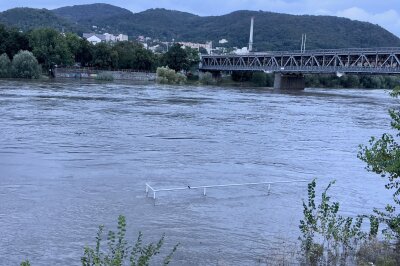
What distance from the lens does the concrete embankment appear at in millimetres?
112875

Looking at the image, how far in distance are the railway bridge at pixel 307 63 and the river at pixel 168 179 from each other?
167 ft

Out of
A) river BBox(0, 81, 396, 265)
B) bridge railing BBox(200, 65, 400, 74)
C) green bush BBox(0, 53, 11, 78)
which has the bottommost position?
river BBox(0, 81, 396, 265)

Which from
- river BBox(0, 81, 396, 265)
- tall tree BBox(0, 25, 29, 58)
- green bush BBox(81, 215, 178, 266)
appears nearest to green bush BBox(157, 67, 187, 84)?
tall tree BBox(0, 25, 29, 58)

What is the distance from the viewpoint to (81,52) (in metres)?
122

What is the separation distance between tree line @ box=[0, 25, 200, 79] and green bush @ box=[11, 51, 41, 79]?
220 centimetres

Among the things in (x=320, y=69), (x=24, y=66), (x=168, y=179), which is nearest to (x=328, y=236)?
(x=168, y=179)

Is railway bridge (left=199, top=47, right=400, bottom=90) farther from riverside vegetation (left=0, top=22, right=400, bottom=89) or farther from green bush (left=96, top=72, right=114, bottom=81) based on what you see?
green bush (left=96, top=72, right=114, bottom=81)

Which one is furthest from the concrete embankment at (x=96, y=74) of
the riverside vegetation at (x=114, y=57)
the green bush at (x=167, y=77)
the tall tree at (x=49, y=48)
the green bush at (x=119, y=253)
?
the green bush at (x=119, y=253)

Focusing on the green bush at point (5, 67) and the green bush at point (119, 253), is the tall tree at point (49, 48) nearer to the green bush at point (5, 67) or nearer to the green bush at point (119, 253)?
the green bush at point (5, 67)

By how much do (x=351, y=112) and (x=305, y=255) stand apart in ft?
162

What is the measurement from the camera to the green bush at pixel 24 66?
9062 centimetres

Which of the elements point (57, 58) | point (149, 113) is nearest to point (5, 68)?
point (57, 58)

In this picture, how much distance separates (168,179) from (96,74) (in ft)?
326

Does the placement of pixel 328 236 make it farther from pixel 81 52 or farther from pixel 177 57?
pixel 177 57
